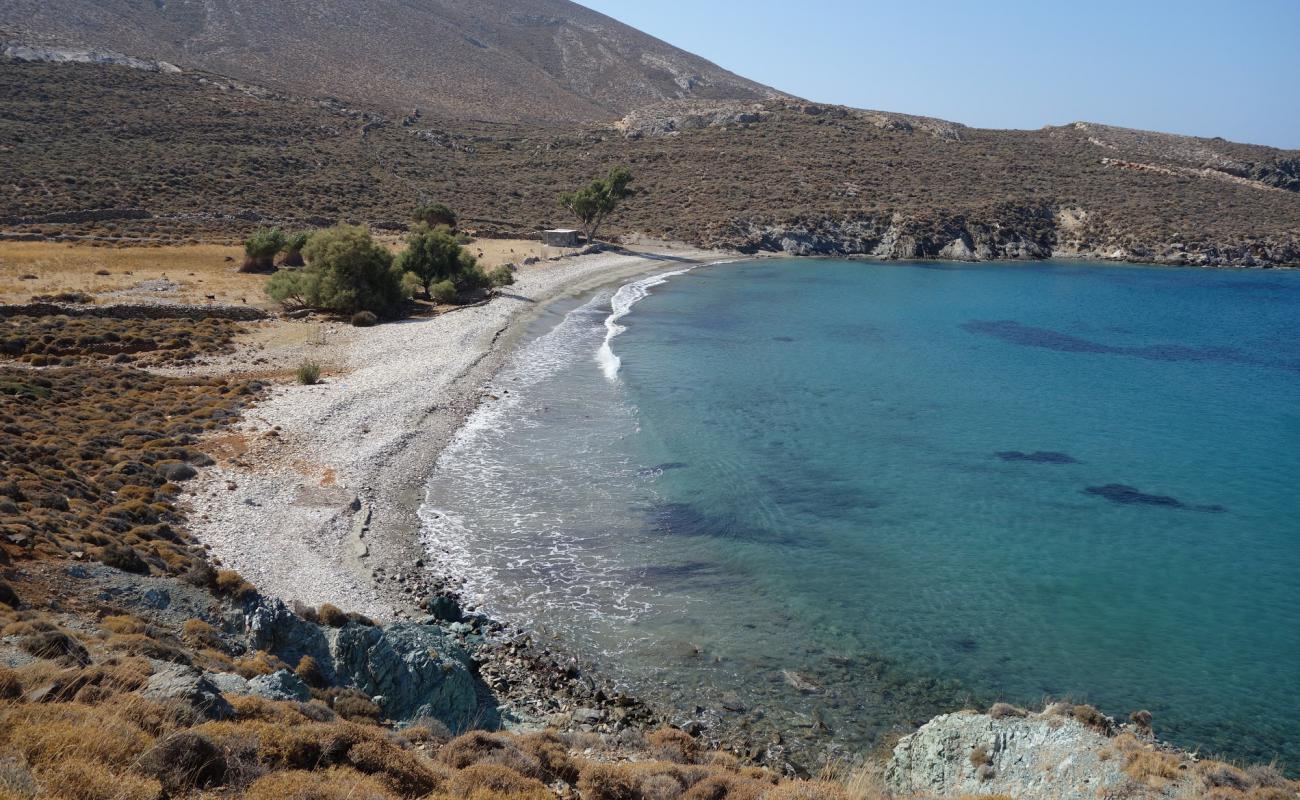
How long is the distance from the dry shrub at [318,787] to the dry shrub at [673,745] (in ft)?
16.3

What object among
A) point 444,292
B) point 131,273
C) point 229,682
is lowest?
point 229,682

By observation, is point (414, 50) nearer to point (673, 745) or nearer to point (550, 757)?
point (673, 745)

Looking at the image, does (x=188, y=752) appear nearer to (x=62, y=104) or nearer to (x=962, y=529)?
(x=962, y=529)

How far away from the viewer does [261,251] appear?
48.2 metres

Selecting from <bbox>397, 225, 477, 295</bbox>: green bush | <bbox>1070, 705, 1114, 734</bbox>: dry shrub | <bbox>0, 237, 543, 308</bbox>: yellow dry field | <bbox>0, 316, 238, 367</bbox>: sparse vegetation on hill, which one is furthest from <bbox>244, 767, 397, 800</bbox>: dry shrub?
<bbox>397, 225, 477, 295</bbox>: green bush

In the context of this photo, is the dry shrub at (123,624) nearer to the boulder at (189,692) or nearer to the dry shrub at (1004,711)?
the boulder at (189,692)

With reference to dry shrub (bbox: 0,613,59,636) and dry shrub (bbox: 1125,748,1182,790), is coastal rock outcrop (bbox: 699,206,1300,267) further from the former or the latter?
dry shrub (bbox: 0,613,59,636)

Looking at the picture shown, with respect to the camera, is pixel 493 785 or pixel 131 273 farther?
pixel 131 273

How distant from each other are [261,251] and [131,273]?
24.0ft

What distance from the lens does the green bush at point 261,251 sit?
48000mm

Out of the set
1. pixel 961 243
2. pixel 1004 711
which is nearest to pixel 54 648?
pixel 1004 711

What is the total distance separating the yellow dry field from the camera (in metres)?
38.2

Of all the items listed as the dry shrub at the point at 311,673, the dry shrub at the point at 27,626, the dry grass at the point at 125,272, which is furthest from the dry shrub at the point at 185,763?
the dry grass at the point at 125,272

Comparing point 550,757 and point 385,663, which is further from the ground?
point 550,757
